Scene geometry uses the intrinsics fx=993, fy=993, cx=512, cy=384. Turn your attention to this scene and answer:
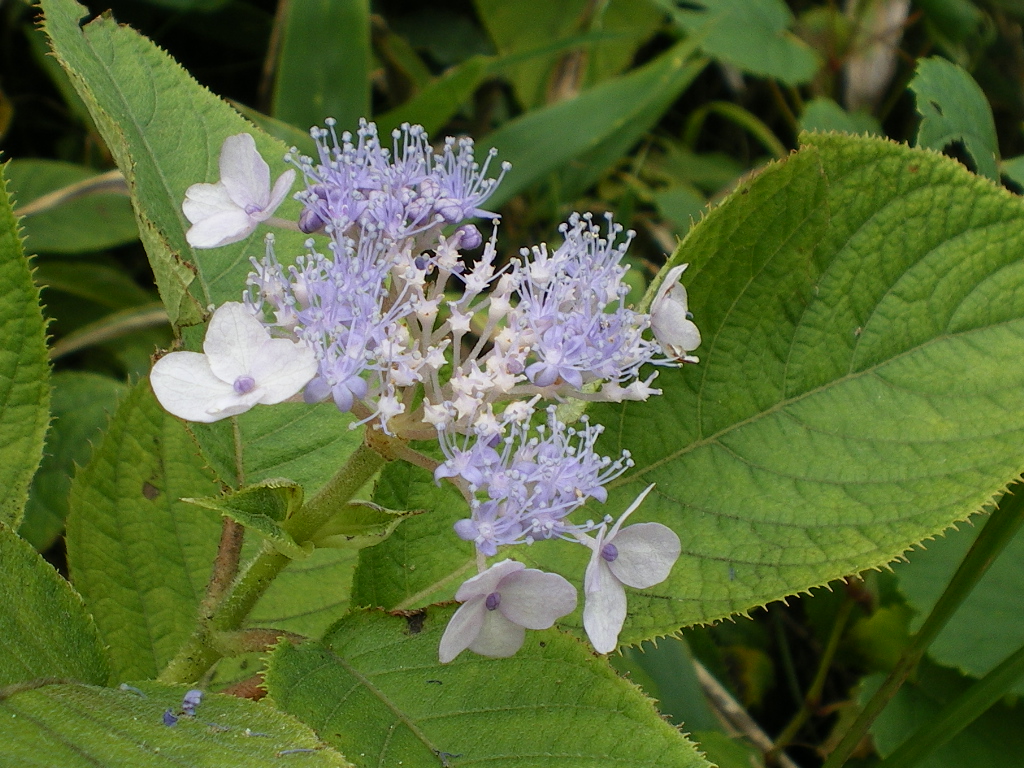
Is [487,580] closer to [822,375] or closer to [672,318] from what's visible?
[672,318]

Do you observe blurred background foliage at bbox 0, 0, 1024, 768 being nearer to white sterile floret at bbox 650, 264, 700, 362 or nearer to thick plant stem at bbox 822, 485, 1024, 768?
thick plant stem at bbox 822, 485, 1024, 768

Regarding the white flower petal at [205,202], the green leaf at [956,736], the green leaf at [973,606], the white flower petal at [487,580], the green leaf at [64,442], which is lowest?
the green leaf at [956,736]

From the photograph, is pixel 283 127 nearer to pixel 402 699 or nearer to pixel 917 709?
pixel 402 699

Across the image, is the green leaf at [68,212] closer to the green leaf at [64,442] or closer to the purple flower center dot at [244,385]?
the green leaf at [64,442]

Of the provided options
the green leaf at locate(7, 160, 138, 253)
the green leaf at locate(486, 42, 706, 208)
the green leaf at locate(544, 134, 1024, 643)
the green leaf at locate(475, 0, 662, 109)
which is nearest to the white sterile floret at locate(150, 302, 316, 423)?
the green leaf at locate(544, 134, 1024, 643)

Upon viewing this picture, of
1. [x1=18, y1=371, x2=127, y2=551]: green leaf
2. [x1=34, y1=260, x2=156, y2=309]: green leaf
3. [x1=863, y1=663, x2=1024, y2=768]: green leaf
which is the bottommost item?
[x1=863, y1=663, x2=1024, y2=768]: green leaf

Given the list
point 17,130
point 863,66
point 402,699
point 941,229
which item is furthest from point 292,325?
point 863,66

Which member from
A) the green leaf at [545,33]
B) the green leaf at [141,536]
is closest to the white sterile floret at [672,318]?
the green leaf at [141,536]
